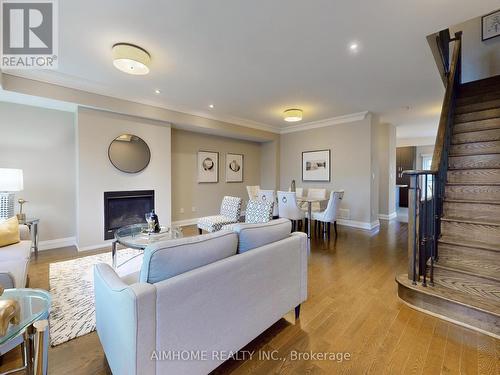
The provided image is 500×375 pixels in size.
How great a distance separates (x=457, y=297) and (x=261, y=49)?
3.09 meters

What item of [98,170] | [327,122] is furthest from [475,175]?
[98,170]

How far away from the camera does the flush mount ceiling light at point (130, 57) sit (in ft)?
8.42

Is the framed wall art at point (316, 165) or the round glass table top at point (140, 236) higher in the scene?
the framed wall art at point (316, 165)

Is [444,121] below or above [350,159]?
above

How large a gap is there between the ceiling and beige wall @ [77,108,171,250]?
1.47ft

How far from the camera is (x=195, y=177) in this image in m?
5.77

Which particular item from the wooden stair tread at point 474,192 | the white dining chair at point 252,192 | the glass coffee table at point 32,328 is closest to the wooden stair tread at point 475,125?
the wooden stair tread at point 474,192

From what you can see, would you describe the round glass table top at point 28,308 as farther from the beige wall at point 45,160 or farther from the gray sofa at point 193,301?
the beige wall at point 45,160

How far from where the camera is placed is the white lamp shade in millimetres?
2804

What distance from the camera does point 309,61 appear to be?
9.62 feet

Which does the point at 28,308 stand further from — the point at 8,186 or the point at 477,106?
the point at 477,106

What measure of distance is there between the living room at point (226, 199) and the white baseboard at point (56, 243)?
0.10 feet

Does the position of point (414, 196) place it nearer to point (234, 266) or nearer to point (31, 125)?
point (234, 266)

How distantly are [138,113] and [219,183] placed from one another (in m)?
2.72
